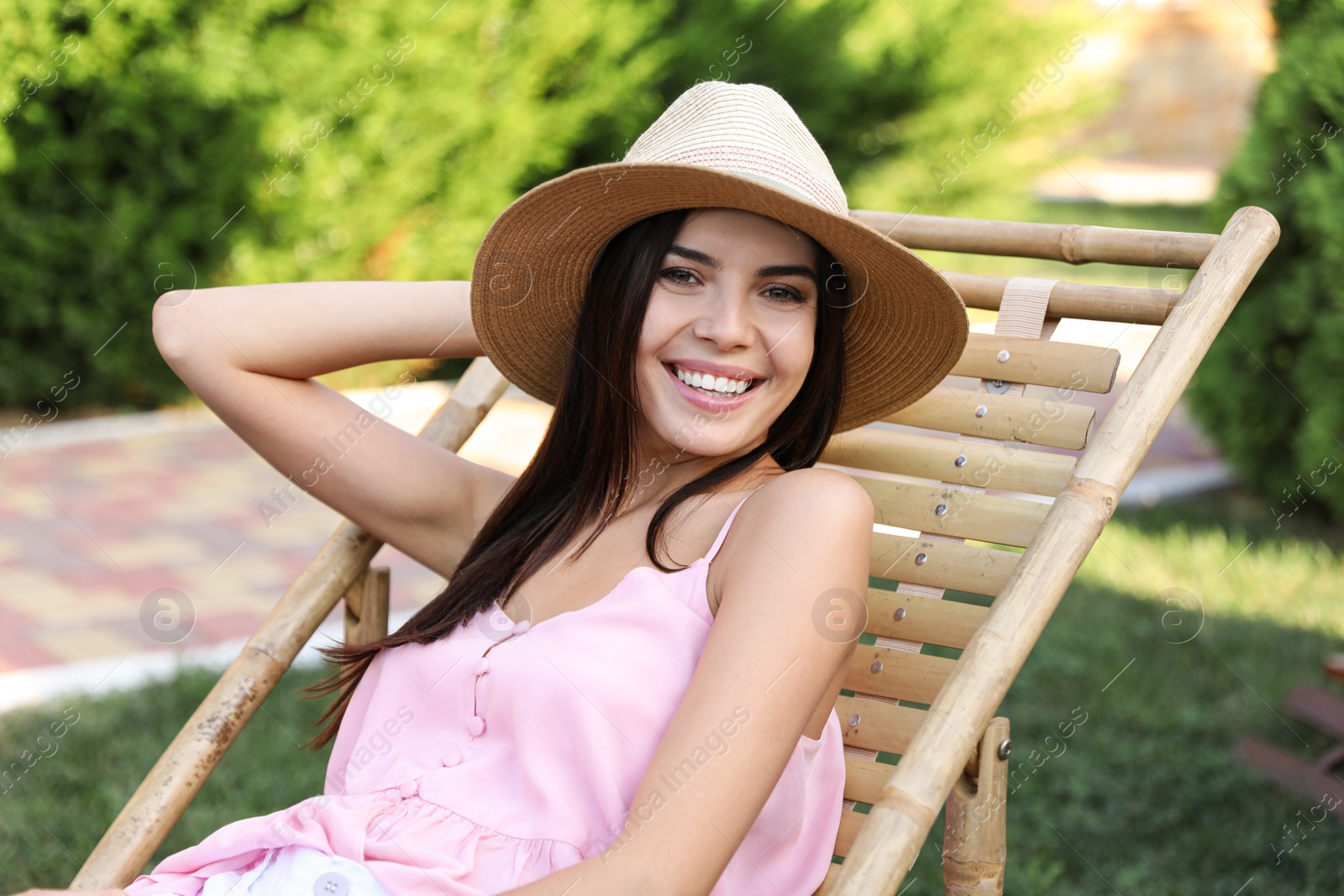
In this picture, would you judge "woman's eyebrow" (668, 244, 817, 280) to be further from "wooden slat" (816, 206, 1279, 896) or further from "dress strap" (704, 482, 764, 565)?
"wooden slat" (816, 206, 1279, 896)

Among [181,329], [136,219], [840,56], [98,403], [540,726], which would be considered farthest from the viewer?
[840,56]

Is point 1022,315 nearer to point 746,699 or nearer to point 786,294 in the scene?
point 786,294

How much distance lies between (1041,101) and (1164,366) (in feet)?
32.9

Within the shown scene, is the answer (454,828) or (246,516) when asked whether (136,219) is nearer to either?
(246,516)

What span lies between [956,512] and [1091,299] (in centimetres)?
43

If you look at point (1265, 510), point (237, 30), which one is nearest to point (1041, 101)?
point (1265, 510)

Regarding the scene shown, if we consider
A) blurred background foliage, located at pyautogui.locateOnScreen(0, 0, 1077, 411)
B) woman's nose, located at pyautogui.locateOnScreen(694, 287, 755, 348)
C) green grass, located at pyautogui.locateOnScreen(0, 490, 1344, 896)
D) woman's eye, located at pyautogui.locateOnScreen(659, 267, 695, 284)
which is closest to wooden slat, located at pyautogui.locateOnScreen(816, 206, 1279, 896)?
woman's nose, located at pyautogui.locateOnScreen(694, 287, 755, 348)

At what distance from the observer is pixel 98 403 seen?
→ 645cm

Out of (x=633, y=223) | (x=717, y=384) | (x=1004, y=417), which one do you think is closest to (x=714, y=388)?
(x=717, y=384)

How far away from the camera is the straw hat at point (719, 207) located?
166 cm

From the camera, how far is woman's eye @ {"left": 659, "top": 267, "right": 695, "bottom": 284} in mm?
1743

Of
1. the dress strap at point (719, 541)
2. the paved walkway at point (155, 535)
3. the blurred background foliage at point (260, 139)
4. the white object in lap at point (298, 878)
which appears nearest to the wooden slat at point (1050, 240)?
the dress strap at point (719, 541)

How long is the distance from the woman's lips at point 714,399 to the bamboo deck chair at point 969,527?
41 cm

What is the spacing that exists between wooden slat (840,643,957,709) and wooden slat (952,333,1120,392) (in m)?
0.50
